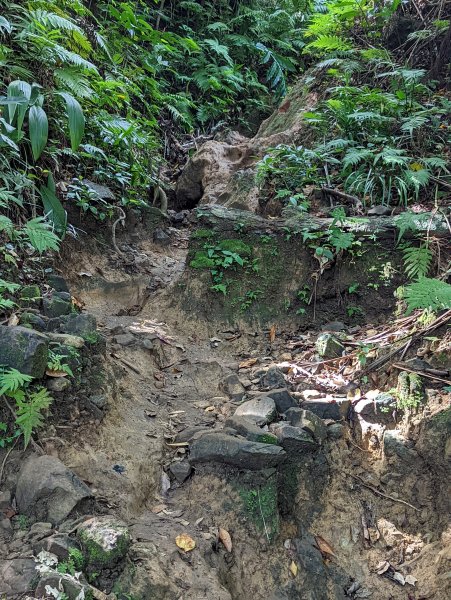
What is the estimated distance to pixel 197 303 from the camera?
4531mm

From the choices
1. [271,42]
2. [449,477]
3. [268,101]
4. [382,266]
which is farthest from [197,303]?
[271,42]

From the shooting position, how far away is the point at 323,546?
2.83m

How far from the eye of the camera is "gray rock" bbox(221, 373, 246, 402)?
357 cm

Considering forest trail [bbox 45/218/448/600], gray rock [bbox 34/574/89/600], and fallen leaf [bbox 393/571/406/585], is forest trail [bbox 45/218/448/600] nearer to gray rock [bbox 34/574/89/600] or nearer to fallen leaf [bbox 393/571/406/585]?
fallen leaf [bbox 393/571/406/585]

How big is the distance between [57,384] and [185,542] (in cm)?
115

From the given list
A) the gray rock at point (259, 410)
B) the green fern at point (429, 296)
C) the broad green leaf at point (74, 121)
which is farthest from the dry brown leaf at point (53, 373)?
the broad green leaf at point (74, 121)

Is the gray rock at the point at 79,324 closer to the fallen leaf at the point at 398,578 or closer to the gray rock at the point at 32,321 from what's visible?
the gray rock at the point at 32,321

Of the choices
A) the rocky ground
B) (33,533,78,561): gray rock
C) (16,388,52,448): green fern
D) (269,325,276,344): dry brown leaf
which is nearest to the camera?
(33,533,78,561): gray rock

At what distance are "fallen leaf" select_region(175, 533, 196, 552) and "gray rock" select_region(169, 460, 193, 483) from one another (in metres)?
0.42

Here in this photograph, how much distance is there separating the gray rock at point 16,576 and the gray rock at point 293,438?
1.60 meters

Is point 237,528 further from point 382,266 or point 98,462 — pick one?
point 382,266

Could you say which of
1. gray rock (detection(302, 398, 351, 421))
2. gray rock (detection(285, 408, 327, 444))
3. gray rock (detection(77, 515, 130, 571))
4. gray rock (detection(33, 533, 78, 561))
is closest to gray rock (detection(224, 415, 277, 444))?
gray rock (detection(285, 408, 327, 444))

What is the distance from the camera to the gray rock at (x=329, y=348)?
3.76 m

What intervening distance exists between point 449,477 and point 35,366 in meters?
2.60
